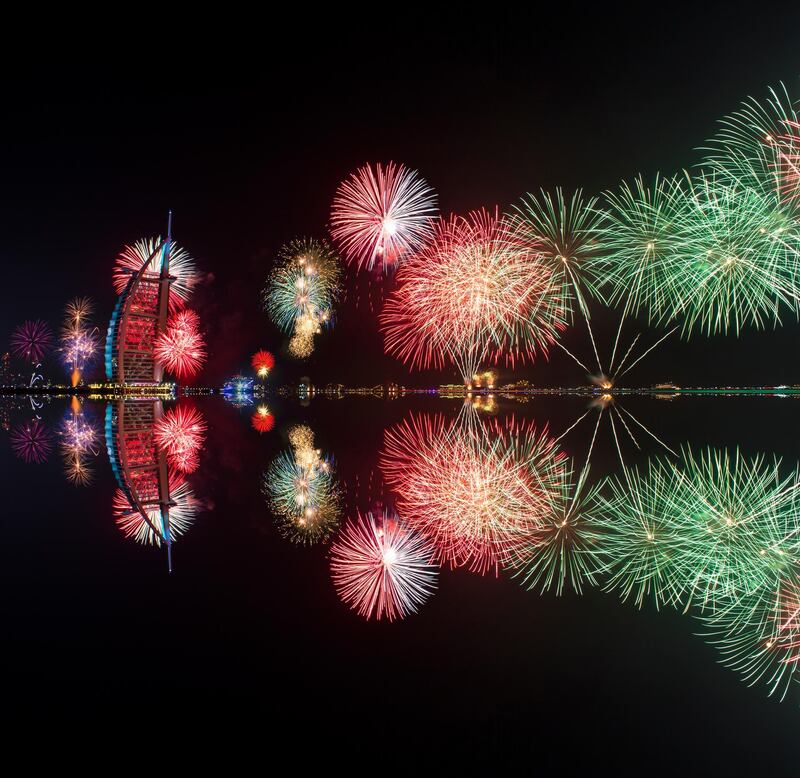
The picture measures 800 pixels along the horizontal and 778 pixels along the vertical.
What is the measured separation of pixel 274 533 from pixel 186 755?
3160 millimetres

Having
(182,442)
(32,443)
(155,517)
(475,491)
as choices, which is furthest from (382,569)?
(32,443)

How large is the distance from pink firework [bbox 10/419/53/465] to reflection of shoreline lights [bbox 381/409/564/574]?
19.5ft

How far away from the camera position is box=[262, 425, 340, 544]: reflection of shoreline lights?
5.75 m

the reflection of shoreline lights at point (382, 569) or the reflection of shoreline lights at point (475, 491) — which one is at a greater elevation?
the reflection of shoreline lights at point (475, 491)

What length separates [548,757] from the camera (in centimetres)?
242

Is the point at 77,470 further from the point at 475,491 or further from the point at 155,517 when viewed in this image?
the point at 475,491

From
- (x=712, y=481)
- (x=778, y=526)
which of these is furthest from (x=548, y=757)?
(x=712, y=481)

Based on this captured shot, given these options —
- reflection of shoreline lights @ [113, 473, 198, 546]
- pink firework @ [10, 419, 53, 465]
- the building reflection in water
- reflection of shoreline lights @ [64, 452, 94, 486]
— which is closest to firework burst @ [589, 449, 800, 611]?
the building reflection in water

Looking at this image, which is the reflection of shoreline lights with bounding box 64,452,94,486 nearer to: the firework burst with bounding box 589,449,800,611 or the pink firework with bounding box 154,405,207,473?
the pink firework with bounding box 154,405,207,473

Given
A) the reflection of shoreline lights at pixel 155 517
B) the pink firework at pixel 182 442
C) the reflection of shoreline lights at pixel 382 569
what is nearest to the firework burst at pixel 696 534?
the reflection of shoreline lights at pixel 382 569

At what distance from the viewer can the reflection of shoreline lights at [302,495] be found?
575 centimetres

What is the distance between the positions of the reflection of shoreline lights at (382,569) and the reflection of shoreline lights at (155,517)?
1.45 metres

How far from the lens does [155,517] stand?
20.4ft

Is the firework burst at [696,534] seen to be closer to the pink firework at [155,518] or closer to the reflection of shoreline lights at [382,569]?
the reflection of shoreline lights at [382,569]
